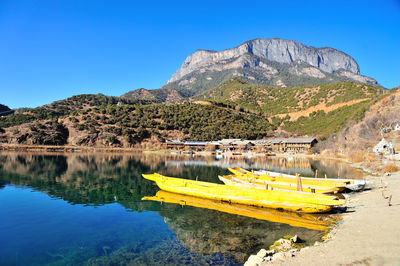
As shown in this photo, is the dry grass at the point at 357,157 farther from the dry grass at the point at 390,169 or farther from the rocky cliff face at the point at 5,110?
the rocky cliff face at the point at 5,110

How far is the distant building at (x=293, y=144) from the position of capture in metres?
76.6

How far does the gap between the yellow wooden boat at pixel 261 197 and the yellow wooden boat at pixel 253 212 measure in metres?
0.32

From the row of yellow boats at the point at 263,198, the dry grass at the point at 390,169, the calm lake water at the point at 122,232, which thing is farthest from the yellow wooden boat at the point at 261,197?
the dry grass at the point at 390,169

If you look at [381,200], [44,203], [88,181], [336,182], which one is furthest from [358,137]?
[44,203]

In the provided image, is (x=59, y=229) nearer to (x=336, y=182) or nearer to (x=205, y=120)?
(x=336, y=182)

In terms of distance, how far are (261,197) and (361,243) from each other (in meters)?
6.63

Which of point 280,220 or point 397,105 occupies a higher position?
point 397,105

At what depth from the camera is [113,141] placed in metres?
81.1

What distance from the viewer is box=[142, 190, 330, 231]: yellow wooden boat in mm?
12773

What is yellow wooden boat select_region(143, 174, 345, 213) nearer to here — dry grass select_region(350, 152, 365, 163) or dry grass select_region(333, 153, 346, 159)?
dry grass select_region(350, 152, 365, 163)

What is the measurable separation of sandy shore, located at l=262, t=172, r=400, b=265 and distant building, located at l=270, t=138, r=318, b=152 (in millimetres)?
67529

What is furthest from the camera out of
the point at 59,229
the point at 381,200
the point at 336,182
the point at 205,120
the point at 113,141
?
the point at 205,120

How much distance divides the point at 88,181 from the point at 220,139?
68972 mm

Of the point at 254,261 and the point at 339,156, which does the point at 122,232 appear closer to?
the point at 254,261
